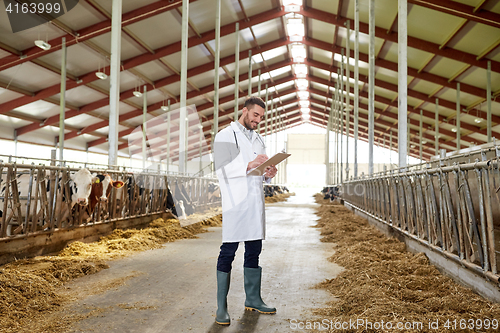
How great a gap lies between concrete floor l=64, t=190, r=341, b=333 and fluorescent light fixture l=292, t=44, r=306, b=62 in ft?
68.5

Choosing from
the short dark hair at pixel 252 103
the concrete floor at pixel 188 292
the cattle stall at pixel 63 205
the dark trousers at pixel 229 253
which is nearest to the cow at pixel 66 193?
the cattle stall at pixel 63 205

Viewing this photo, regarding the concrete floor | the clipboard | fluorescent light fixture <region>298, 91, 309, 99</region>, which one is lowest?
the concrete floor

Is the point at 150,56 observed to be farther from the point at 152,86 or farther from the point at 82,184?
the point at 82,184

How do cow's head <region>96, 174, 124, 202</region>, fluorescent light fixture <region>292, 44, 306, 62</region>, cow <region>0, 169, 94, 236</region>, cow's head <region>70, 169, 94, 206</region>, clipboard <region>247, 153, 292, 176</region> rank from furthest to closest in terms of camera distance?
fluorescent light fixture <region>292, 44, 306, 62</region> < cow's head <region>96, 174, 124, 202</region> < cow's head <region>70, 169, 94, 206</region> < cow <region>0, 169, 94, 236</region> < clipboard <region>247, 153, 292, 176</region>

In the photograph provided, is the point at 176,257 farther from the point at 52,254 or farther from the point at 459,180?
the point at 459,180

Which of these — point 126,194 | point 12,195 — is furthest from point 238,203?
point 126,194

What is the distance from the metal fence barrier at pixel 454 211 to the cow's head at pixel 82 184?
16.2 feet

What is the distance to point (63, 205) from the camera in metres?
6.39

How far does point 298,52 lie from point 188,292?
24442mm

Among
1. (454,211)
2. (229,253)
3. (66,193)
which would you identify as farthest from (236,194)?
(66,193)

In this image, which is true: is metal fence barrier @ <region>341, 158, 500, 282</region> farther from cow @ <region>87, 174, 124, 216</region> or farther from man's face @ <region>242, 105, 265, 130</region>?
cow @ <region>87, 174, 124, 216</region>

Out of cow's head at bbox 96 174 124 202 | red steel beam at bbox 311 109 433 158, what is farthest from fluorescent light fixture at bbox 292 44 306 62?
cow's head at bbox 96 174 124 202

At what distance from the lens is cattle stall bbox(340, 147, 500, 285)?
3322mm

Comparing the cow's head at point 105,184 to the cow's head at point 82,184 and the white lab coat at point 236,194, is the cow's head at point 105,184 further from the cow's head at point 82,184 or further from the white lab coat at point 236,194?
the white lab coat at point 236,194
